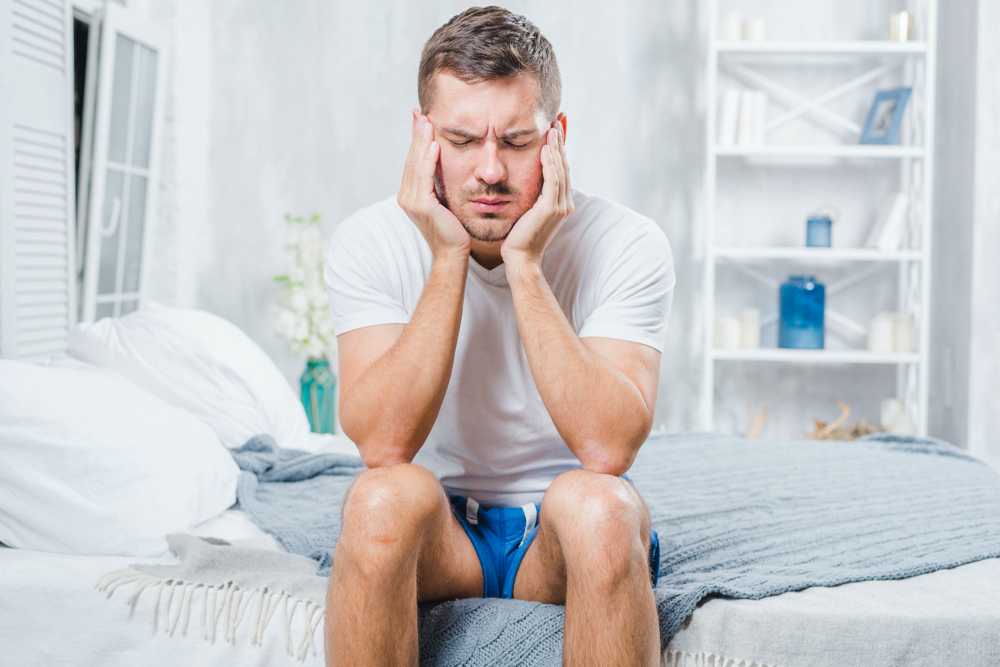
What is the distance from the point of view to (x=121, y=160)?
2520mm

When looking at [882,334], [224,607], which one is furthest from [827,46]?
[224,607]

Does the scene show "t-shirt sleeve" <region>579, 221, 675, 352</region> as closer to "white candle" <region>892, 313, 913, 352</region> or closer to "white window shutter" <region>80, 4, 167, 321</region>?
"white window shutter" <region>80, 4, 167, 321</region>

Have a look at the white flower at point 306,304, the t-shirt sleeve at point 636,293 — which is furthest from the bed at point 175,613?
the white flower at point 306,304

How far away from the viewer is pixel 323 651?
120 centimetres

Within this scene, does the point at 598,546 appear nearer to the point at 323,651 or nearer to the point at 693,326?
the point at 323,651

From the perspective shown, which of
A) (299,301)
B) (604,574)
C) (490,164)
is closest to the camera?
(604,574)

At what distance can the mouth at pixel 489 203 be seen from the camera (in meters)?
1.33

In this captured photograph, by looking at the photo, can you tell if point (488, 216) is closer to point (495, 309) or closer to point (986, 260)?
point (495, 309)

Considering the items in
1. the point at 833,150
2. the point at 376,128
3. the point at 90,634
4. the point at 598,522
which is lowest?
the point at 90,634

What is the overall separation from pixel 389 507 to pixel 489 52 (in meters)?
0.71

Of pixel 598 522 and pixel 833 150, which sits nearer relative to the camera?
pixel 598 522

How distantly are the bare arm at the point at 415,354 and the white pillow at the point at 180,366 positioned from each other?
0.75m

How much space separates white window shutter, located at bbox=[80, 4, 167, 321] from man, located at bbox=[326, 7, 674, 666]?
53.7 inches

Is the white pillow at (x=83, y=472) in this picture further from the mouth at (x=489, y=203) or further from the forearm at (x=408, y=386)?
the mouth at (x=489, y=203)
